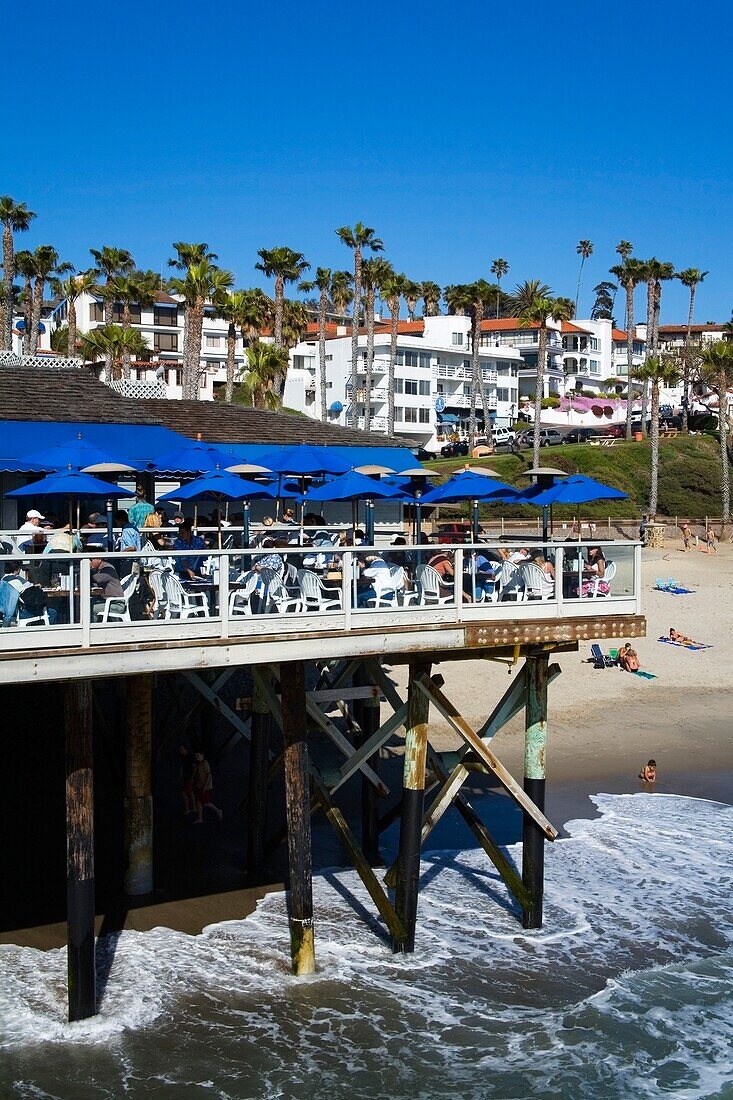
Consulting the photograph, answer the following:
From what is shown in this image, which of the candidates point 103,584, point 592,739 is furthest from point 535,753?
point 592,739

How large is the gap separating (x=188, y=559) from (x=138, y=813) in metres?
4.04

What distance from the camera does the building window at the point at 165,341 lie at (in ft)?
324

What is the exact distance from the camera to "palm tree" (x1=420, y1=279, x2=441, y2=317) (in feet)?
357

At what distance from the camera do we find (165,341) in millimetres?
99625

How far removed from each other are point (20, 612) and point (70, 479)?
16.2 feet

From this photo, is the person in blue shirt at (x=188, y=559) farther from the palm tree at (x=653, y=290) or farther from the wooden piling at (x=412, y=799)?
the palm tree at (x=653, y=290)

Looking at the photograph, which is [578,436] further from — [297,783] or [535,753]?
[297,783]

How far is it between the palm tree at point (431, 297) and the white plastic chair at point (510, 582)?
95645mm

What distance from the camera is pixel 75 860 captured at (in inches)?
488

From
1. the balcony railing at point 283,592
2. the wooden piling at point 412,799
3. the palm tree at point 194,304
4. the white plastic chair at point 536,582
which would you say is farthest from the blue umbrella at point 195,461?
the palm tree at point 194,304

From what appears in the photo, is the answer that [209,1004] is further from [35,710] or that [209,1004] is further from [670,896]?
[35,710]

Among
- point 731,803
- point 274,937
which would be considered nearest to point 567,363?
point 731,803

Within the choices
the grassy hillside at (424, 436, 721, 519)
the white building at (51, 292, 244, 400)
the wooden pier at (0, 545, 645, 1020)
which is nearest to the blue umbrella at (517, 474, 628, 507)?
the wooden pier at (0, 545, 645, 1020)

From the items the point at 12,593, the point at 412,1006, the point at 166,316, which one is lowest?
the point at 412,1006
